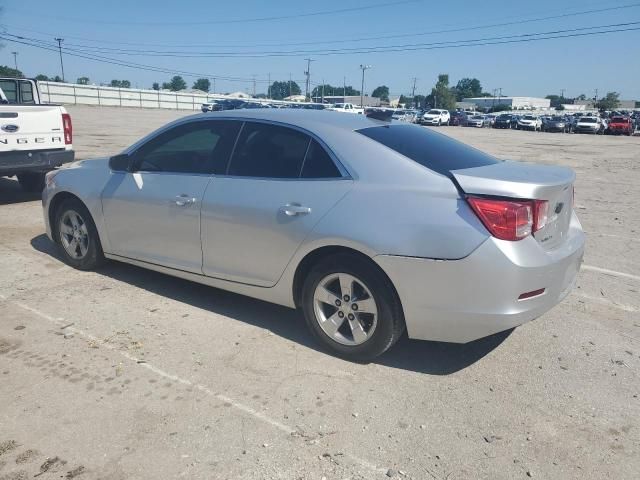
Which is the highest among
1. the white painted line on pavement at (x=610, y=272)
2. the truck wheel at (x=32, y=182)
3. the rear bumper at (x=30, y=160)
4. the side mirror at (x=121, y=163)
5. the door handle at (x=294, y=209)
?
the side mirror at (x=121, y=163)

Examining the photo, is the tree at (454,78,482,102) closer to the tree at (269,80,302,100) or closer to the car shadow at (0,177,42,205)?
the tree at (269,80,302,100)

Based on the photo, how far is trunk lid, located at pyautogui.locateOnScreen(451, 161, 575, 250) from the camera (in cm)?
318

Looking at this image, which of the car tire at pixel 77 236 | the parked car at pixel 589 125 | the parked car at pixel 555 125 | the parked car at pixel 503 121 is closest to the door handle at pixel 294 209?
the car tire at pixel 77 236

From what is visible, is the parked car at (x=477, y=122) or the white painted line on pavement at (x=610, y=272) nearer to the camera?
the white painted line on pavement at (x=610, y=272)

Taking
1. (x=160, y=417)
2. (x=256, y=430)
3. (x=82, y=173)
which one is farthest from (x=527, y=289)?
(x=82, y=173)

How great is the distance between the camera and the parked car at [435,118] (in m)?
53.7

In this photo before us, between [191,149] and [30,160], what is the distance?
15.6 feet

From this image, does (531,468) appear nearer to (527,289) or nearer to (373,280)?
(527,289)

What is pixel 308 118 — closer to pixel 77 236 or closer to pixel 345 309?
pixel 345 309

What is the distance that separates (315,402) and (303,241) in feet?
3.48

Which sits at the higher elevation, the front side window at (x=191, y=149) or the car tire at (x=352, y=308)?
the front side window at (x=191, y=149)

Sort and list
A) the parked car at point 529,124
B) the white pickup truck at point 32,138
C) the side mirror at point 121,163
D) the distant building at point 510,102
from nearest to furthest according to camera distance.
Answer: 1. the side mirror at point 121,163
2. the white pickup truck at point 32,138
3. the parked car at point 529,124
4. the distant building at point 510,102

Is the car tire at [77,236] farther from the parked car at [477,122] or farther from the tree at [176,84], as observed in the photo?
the tree at [176,84]

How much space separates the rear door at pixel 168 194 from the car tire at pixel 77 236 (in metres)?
0.31
